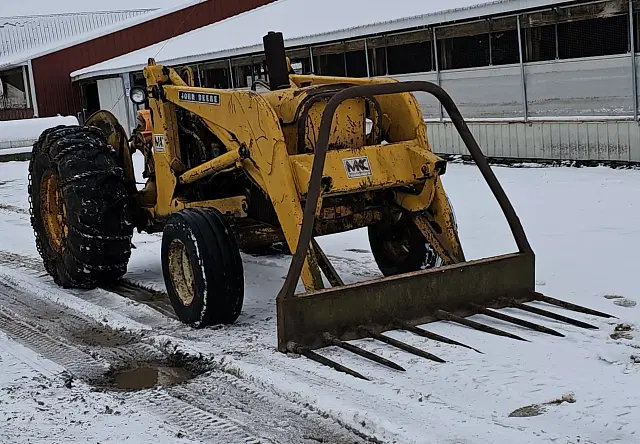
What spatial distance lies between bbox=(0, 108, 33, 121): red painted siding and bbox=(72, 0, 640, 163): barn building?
14.7 meters

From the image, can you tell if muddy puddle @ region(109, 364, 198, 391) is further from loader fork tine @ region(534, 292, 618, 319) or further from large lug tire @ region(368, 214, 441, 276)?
loader fork tine @ region(534, 292, 618, 319)

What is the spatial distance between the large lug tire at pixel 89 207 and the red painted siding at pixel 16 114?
1054 inches

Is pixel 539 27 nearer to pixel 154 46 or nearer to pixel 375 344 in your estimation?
pixel 375 344

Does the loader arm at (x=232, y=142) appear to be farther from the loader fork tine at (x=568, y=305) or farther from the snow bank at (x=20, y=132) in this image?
the snow bank at (x=20, y=132)

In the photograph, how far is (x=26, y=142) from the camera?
24.0m

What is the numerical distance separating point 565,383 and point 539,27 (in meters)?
11.7

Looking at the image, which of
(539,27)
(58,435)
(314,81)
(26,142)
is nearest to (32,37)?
(26,142)

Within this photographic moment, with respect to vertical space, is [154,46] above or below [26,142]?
above

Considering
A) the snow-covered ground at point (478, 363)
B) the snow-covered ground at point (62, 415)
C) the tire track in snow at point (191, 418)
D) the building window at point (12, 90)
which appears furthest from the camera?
the building window at point (12, 90)

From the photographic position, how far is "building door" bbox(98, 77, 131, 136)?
2842cm

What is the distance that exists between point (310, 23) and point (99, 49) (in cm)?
1613

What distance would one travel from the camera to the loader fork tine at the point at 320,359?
4.84 meters

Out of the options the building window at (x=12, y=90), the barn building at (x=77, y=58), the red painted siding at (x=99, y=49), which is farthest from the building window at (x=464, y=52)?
the building window at (x=12, y=90)

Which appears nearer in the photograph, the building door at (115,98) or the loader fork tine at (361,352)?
the loader fork tine at (361,352)
